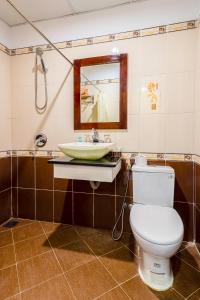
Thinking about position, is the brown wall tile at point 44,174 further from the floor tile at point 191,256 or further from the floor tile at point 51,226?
the floor tile at point 191,256

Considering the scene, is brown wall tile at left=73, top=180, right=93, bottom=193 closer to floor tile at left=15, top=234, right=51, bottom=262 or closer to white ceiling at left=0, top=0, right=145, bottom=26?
floor tile at left=15, top=234, right=51, bottom=262

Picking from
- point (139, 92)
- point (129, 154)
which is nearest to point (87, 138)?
point (129, 154)

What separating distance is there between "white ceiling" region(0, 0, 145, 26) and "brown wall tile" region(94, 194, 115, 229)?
1.91 metres

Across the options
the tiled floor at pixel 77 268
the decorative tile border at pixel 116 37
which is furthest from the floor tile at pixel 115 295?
the decorative tile border at pixel 116 37

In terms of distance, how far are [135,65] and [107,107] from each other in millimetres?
479

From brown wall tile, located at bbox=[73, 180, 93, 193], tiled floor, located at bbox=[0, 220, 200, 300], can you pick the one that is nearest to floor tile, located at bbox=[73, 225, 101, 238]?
tiled floor, located at bbox=[0, 220, 200, 300]

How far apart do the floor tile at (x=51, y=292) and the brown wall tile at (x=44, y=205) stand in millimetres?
921

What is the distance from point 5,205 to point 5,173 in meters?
0.37

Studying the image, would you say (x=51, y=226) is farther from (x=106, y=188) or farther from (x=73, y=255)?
(x=106, y=188)

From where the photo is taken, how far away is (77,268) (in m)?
1.47

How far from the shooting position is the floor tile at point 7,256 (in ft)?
4.93

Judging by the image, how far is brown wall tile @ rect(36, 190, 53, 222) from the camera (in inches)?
86.7

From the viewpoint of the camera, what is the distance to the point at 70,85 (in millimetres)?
2055

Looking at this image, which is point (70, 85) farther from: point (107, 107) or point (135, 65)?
point (135, 65)
